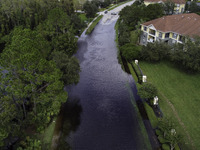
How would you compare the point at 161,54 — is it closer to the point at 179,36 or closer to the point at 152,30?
the point at 179,36

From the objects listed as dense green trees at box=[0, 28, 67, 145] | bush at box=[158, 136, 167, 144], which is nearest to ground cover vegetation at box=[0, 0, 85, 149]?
dense green trees at box=[0, 28, 67, 145]

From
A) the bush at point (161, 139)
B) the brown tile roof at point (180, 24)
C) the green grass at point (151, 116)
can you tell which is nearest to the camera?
the bush at point (161, 139)

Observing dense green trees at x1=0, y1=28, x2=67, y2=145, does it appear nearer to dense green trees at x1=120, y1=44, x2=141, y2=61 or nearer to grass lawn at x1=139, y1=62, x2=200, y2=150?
grass lawn at x1=139, y1=62, x2=200, y2=150

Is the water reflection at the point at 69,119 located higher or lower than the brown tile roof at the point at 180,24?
lower

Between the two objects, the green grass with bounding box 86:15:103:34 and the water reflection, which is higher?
the green grass with bounding box 86:15:103:34

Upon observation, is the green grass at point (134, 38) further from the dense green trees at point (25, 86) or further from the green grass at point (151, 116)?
the dense green trees at point (25, 86)

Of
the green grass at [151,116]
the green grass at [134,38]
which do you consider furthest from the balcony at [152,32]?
the green grass at [151,116]

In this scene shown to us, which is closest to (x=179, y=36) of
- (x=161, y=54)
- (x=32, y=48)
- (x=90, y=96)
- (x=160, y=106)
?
(x=161, y=54)
